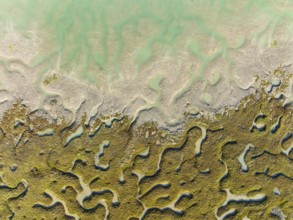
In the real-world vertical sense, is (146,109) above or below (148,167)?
above

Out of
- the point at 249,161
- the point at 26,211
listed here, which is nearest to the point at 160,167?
the point at 249,161

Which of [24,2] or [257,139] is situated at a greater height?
[24,2]

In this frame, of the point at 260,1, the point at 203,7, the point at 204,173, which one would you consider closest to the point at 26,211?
the point at 204,173

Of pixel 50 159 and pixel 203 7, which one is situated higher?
pixel 203 7

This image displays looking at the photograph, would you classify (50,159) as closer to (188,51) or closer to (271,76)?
(188,51)

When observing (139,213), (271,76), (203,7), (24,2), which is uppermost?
(203,7)

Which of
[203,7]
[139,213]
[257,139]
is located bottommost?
[139,213]

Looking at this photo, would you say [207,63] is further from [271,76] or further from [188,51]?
A: [271,76]

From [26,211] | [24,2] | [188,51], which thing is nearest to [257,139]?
[188,51]
